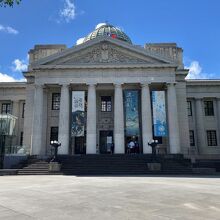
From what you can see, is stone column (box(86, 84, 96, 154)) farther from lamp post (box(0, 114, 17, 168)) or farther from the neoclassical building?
lamp post (box(0, 114, 17, 168))

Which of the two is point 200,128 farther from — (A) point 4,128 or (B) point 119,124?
(A) point 4,128

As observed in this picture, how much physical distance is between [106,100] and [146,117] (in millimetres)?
7349

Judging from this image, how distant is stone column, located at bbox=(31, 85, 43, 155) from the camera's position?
30.2 metres

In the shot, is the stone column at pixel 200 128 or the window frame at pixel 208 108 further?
the window frame at pixel 208 108

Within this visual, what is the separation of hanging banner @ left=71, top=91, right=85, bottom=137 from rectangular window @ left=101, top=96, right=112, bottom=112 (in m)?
5.54

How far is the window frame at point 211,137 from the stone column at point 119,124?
1529cm

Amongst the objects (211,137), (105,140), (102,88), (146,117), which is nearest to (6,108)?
(102,88)

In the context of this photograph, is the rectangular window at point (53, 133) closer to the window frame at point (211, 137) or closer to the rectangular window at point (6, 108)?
the rectangular window at point (6, 108)

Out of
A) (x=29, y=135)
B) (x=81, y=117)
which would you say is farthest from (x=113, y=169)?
(x=29, y=135)

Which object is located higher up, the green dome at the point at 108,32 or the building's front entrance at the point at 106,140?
the green dome at the point at 108,32

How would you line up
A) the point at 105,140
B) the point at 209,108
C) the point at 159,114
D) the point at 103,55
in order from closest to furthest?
the point at 159,114 → the point at 103,55 → the point at 105,140 → the point at 209,108

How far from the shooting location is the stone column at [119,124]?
1158 inches

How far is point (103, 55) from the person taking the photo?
105ft

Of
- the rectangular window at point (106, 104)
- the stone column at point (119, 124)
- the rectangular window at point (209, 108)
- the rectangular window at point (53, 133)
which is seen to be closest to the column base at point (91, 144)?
the stone column at point (119, 124)
